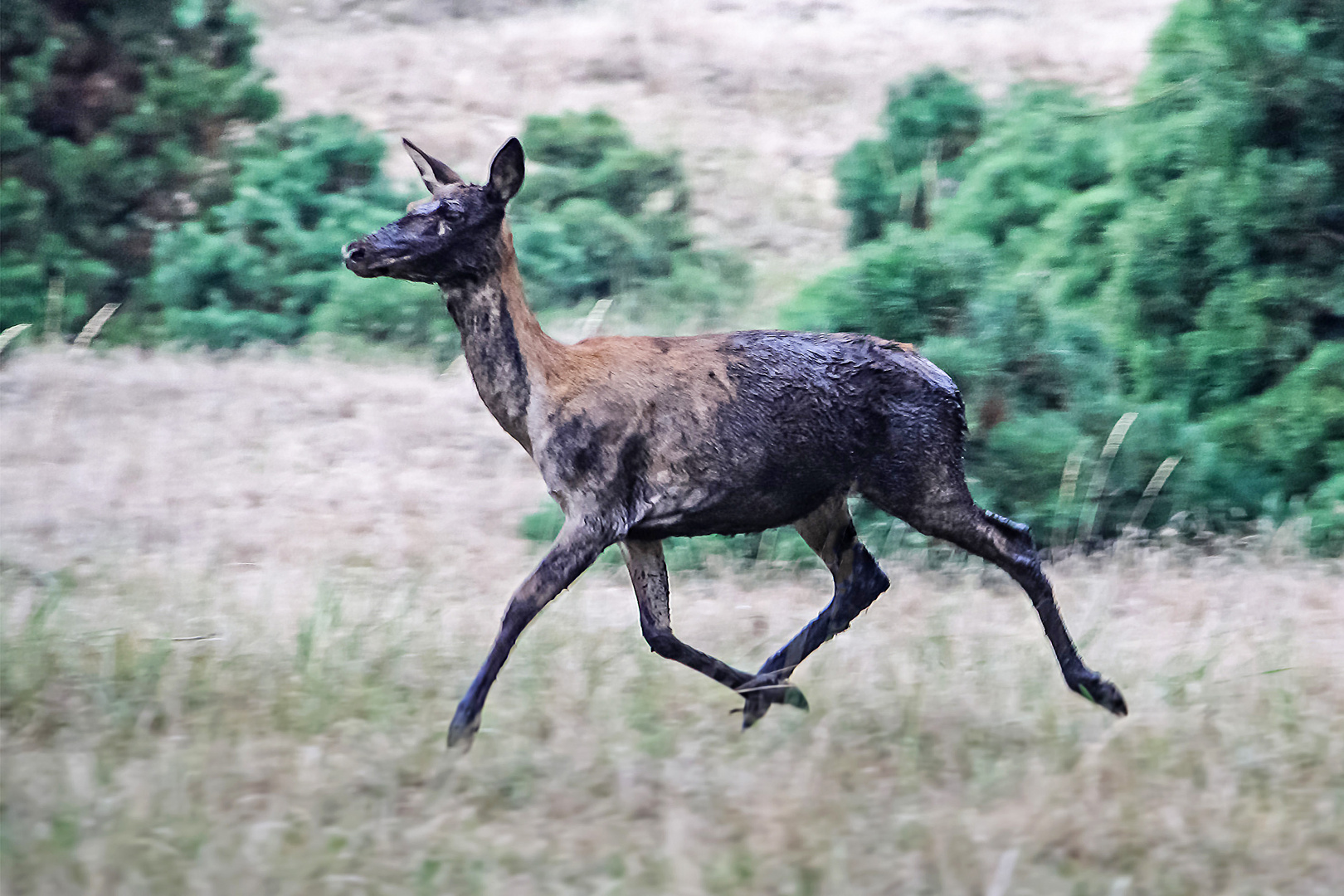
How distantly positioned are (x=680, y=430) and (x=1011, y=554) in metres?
1.27

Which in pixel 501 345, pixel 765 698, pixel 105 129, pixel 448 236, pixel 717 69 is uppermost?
pixel 448 236

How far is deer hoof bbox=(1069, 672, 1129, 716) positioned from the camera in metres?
4.95

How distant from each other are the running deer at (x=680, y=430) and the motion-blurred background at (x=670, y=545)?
0.45m

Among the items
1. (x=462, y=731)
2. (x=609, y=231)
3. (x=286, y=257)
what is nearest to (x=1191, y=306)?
(x=462, y=731)

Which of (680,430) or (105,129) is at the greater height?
(680,430)

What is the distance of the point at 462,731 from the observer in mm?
4391

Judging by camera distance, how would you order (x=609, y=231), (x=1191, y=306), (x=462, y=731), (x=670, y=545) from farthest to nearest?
(x=609, y=231) < (x=1191, y=306) < (x=670, y=545) < (x=462, y=731)

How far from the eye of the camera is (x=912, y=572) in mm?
7594

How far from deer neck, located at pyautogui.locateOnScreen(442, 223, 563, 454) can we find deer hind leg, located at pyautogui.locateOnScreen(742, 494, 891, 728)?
3.69 ft

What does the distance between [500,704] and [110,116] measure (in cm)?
884

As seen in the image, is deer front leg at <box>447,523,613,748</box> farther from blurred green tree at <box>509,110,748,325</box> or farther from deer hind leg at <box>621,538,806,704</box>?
blurred green tree at <box>509,110,748,325</box>

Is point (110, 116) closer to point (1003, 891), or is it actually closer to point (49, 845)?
point (49, 845)

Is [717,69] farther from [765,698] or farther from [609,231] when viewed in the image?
[765,698]

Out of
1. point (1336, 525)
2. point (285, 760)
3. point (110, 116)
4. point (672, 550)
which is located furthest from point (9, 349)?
point (1336, 525)
